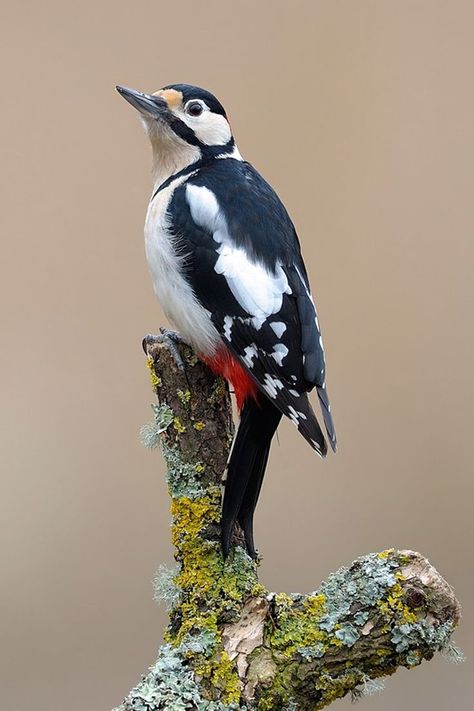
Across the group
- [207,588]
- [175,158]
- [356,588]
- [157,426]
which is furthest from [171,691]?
[175,158]

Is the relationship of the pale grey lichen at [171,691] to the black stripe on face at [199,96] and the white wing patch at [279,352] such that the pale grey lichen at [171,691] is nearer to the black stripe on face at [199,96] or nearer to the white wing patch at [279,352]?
the white wing patch at [279,352]

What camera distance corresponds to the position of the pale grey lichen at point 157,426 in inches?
51.2

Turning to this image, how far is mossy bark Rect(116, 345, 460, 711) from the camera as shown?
1.14m

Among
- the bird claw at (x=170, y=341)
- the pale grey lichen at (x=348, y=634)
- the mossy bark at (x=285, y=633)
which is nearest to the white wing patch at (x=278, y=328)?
the bird claw at (x=170, y=341)

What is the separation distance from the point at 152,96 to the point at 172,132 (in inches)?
3.3

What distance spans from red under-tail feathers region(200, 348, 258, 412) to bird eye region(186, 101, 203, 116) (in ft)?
1.65

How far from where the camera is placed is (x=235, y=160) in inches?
64.1

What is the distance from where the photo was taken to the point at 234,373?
1360 millimetres

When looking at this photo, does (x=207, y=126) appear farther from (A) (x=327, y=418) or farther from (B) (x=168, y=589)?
(B) (x=168, y=589)

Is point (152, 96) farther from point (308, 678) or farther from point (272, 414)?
point (308, 678)

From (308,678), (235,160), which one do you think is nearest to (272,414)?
(308,678)

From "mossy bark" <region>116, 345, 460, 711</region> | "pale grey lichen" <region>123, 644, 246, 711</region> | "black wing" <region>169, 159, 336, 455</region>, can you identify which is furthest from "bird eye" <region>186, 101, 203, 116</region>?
"pale grey lichen" <region>123, 644, 246, 711</region>

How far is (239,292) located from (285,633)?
494mm

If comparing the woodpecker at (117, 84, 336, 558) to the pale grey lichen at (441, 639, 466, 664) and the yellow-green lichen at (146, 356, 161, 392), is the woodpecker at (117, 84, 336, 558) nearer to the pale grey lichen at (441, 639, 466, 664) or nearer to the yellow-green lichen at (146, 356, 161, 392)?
the yellow-green lichen at (146, 356, 161, 392)
